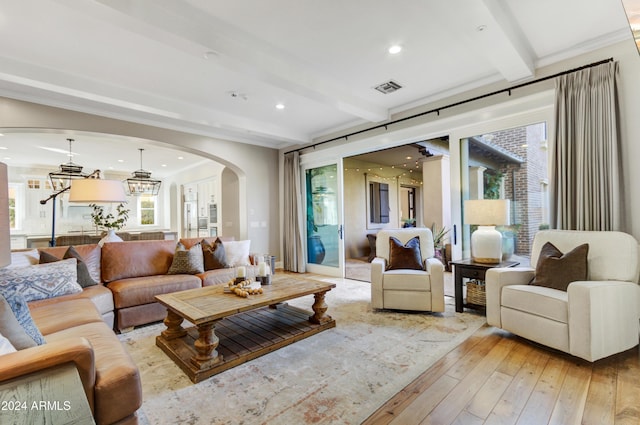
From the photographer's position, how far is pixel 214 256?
3.97 m

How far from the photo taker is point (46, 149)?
6516 mm

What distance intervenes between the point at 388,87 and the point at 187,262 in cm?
336

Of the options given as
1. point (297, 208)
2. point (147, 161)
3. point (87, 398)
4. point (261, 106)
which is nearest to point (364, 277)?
point (297, 208)

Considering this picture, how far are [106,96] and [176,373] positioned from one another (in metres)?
3.30

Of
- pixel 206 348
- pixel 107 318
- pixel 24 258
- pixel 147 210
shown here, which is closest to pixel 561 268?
pixel 206 348

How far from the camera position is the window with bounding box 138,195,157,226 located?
10.2 meters

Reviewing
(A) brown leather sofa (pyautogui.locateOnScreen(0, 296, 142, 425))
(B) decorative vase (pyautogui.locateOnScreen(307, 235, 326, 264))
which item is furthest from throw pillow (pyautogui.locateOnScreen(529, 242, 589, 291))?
(B) decorative vase (pyautogui.locateOnScreen(307, 235, 326, 264))

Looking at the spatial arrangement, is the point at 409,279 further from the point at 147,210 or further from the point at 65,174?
the point at 147,210

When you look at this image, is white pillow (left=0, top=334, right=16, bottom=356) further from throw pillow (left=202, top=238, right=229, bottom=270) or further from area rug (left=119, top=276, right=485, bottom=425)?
throw pillow (left=202, top=238, right=229, bottom=270)

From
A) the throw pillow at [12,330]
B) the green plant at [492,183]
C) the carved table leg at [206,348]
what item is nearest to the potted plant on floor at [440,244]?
the green plant at [492,183]

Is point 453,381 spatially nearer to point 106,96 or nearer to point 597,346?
point 597,346

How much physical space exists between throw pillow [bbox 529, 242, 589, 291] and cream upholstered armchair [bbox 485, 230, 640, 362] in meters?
0.02

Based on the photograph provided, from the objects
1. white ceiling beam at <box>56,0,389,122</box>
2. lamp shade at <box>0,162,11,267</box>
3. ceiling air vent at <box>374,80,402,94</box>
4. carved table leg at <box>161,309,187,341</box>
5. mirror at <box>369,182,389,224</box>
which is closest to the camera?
lamp shade at <box>0,162,11,267</box>

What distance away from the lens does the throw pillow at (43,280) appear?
2463mm
